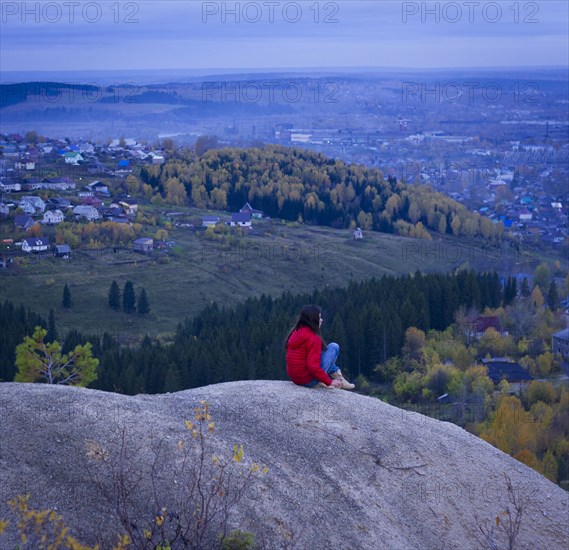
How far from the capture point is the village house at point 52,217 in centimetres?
7181

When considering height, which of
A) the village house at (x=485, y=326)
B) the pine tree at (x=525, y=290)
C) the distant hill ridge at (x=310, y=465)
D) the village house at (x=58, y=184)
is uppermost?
the distant hill ridge at (x=310, y=465)

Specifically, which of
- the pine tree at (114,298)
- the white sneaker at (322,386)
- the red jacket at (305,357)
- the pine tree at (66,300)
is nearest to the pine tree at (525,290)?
the pine tree at (114,298)

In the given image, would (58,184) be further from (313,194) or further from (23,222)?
(313,194)

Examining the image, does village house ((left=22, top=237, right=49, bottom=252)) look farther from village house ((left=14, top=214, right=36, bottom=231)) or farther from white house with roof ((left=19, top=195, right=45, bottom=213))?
white house with roof ((left=19, top=195, right=45, bottom=213))

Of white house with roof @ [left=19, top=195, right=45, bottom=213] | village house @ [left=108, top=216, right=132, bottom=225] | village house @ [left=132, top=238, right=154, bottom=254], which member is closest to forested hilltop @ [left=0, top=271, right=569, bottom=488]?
village house @ [left=132, top=238, right=154, bottom=254]

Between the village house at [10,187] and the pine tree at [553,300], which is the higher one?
the village house at [10,187]

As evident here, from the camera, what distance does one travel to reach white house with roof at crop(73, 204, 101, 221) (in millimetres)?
74000

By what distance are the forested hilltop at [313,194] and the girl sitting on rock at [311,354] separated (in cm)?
7539

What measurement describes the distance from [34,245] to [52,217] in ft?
29.0

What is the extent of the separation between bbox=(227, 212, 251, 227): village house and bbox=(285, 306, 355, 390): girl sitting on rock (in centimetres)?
6868

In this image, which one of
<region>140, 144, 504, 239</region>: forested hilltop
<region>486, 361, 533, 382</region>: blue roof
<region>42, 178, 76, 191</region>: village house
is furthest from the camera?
<region>140, 144, 504, 239</region>: forested hilltop

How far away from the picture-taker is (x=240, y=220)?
272 feet

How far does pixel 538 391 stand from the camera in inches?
1309

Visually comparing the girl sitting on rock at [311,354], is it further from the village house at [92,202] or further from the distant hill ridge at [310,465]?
the village house at [92,202]
